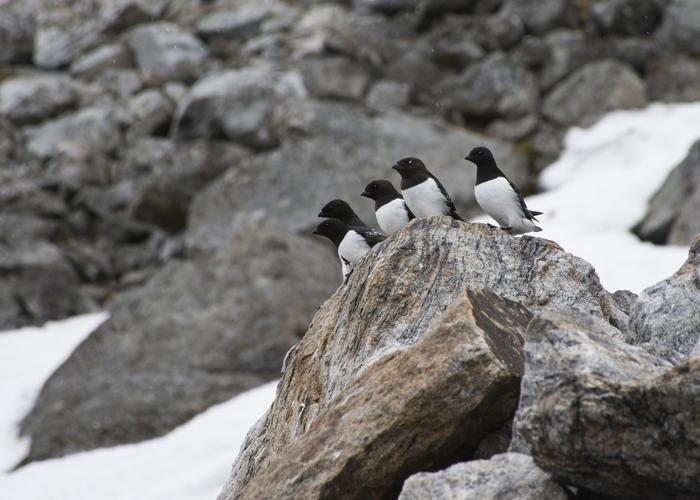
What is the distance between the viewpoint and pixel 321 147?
92.3 ft

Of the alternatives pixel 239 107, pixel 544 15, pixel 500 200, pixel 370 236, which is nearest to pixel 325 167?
pixel 239 107

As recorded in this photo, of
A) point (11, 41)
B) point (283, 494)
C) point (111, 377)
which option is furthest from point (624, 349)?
point (11, 41)

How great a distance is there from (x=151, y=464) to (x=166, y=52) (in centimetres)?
2674

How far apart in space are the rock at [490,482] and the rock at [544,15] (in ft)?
98.8

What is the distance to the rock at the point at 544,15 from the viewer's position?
34.0 m

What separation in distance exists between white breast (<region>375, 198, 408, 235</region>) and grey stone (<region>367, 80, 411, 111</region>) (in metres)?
22.3

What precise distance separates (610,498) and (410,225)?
3.79m

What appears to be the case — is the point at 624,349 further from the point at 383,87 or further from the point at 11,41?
the point at 11,41

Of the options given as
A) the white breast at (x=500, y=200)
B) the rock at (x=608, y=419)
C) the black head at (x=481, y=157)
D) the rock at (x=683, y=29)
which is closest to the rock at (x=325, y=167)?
the rock at (x=683, y=29)

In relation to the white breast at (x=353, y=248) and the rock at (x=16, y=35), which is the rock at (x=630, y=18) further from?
the rock at (x=16, y=35)

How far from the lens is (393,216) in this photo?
1084cm

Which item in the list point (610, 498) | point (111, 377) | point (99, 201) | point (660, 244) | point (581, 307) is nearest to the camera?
point (610, 498)

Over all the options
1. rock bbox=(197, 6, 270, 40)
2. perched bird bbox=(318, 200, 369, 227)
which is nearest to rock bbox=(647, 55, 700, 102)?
rock bbox=(197, 6, 270, 40)

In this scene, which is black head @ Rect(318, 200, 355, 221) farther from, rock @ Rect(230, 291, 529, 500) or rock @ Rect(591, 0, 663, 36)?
rock @ Rect(591, 0, 663, 36)
